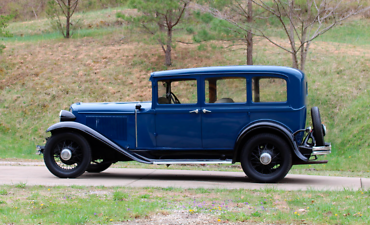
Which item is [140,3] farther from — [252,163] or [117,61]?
[252,163]

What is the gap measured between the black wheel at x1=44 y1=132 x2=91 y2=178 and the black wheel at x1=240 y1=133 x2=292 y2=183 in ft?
10.3

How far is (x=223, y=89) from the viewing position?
25.3 ft

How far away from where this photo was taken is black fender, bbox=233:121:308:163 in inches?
281

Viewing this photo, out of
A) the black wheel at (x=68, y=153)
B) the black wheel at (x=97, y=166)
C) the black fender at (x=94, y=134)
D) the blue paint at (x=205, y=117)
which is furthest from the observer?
the black wheel at (x=97, y=166)

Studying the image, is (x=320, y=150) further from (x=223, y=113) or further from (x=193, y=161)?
(x=193, y=161)

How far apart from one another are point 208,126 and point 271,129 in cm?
117

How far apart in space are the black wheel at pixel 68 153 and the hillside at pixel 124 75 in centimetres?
682

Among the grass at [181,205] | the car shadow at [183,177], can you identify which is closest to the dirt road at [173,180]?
the car shadow at [183,177]

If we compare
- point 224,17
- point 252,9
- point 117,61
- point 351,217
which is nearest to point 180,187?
point 351,217

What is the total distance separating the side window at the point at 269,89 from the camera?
7.39 metres

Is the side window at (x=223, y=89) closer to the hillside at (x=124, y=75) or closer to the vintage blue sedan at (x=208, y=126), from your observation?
the vintage blue sedan at (x=208, y=126)

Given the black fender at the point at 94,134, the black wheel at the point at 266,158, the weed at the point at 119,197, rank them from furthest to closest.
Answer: the black fender at the point at 94,134
the black wheel at the point at 266,158
the weed at the point at 119,197

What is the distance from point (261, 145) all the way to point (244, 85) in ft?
3.87

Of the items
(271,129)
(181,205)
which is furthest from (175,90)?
(181,205)
